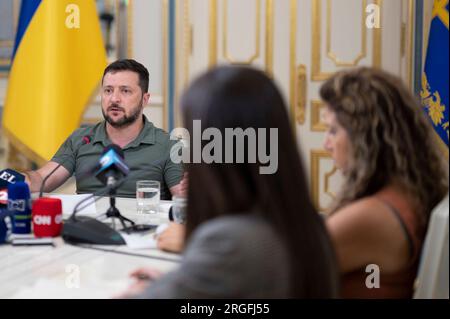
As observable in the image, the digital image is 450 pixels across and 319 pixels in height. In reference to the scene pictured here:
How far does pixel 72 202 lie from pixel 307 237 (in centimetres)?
145

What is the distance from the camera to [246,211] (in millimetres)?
823

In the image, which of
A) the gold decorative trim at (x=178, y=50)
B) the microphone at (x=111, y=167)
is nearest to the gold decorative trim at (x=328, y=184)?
the gold decorative trim at (x=178, y=50)

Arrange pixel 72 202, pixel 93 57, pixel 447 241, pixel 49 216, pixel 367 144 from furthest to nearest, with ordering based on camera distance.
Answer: pixel 93 57
pixel 72 202
pixel 49 216
pixel 367 144
pixel 447 241

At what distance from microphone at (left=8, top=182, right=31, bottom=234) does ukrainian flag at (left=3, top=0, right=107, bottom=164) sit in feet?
6.16

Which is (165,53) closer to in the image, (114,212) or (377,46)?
(377,46)

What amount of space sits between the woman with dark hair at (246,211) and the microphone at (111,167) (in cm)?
96

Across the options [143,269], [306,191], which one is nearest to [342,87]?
[306,191]

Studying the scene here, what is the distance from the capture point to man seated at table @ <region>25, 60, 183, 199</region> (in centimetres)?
260

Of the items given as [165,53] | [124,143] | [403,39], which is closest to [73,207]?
[124,143]

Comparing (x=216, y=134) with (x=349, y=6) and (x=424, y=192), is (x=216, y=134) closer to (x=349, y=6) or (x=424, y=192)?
(x=424, y=192)

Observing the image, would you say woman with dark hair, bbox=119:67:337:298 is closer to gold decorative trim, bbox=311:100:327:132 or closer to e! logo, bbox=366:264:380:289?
e! logo, bbox=366:264:380:289

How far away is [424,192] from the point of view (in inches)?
48.4

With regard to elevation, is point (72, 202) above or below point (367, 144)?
below

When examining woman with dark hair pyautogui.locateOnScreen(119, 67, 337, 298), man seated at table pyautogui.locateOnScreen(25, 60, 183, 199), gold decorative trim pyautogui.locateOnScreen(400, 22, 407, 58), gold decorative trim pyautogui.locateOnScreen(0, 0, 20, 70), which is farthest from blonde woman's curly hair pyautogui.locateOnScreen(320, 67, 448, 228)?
gold decorative trim pyautogui.locateOnScreen(0, 0, 20, 70)
